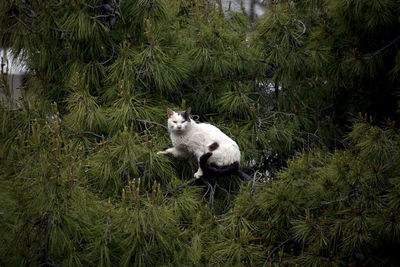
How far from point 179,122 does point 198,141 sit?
0.14 m

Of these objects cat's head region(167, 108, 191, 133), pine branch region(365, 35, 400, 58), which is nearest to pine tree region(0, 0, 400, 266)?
pine branch region(365, 35, 400, 58)

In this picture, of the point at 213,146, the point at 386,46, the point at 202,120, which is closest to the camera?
the point at 213,146

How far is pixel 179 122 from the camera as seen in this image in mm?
2527

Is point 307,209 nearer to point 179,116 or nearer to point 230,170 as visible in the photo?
point 230,170

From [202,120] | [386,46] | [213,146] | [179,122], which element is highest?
[386,46]

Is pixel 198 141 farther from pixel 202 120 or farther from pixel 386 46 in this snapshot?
pixel 386 46

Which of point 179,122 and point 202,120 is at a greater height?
point 179,122

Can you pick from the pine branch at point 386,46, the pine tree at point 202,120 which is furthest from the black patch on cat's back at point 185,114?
the pine branch at point 386,46

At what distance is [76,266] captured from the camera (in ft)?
6.21

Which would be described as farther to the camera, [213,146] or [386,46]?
[386,46]

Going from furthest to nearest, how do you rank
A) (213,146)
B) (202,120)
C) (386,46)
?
(202,120), (386,46), (213,146)

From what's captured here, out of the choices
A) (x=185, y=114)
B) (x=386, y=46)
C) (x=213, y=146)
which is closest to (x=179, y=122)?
(x=185, y=114)

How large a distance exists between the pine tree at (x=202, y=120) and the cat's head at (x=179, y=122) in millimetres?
135

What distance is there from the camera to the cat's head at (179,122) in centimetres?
252
